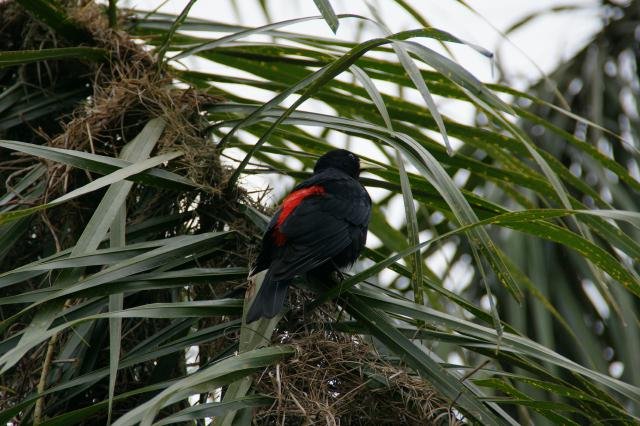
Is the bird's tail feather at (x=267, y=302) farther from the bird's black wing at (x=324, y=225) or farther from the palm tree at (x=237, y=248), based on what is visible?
the bird's black wing at (x=324, y=225)

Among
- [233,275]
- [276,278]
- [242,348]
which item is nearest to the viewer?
[242,348]

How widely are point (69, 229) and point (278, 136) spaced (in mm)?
752

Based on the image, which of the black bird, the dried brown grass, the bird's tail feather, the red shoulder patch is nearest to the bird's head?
the black bird

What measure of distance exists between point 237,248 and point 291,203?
1.67ft

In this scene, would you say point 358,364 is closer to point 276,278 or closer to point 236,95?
point 276,278

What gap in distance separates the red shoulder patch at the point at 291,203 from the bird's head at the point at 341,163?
150 mm

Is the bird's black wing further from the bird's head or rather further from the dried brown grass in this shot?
the dried brown grass

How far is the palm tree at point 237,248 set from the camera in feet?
6.85

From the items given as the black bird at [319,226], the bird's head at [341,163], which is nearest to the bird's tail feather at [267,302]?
the black bird at [319,226]

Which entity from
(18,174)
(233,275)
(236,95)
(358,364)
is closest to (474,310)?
(358,364)

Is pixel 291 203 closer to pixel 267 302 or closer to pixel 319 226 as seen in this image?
pixel 319 226

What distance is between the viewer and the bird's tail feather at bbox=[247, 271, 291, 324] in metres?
2.18

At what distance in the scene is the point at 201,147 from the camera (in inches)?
109

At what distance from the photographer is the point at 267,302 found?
2.25m
